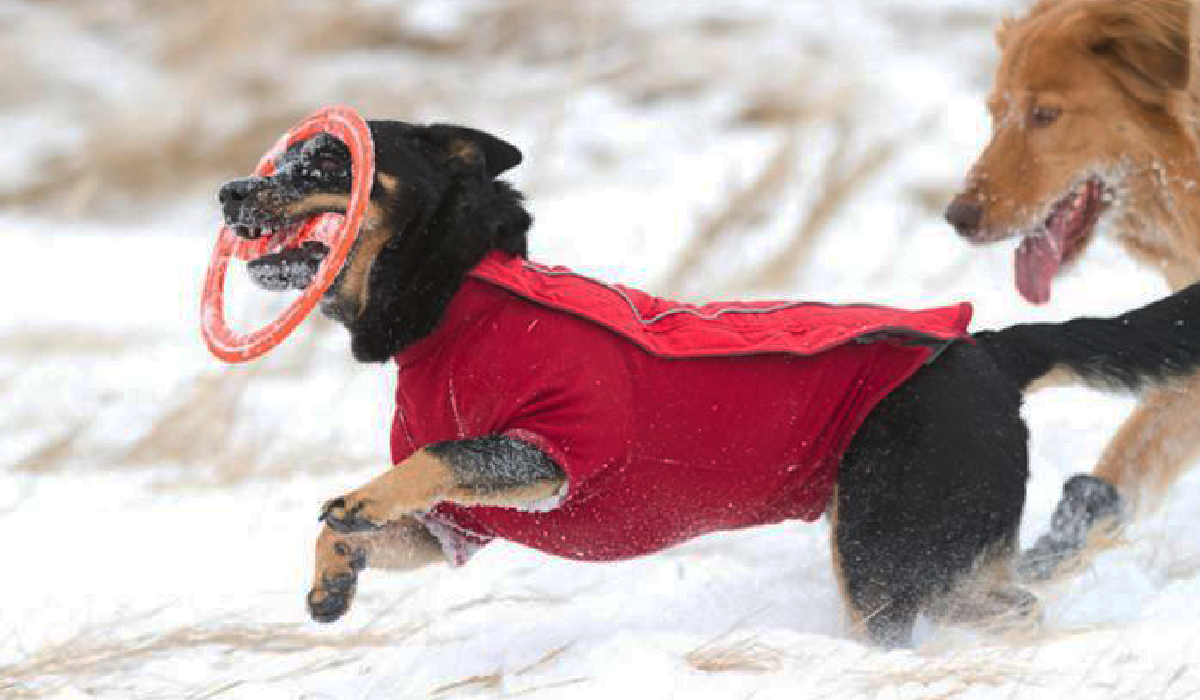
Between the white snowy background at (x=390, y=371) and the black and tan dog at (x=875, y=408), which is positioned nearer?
the white snowy background at (x=390, y=371)

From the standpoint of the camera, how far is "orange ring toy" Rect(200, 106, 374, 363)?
272cm

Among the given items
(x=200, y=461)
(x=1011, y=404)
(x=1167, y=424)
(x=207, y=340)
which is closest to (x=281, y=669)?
(x=207, y=340)

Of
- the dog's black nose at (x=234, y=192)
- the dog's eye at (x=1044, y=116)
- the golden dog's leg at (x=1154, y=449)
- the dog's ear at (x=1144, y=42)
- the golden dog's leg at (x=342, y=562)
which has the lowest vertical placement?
the golden dog's leg at (x=1154, y=449)

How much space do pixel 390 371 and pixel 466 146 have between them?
3331mm

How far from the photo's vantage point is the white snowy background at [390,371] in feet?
8.92

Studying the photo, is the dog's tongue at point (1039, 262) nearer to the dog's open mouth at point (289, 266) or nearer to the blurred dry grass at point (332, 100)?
the blurred dry grass at point (332, 100)

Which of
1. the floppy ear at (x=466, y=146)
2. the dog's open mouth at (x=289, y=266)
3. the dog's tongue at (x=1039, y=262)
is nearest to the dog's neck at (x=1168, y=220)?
the dog's tongue at (x=1039, y=262)

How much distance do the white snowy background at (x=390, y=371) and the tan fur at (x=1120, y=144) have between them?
0.27 m

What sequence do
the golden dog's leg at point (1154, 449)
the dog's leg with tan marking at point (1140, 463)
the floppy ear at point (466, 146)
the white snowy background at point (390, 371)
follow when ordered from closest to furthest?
1. the white snowy background at point (390, 371)
2. the floppy ear at point (466, 146)
3. the dog's leg with tan marking at point (1140, 463)
4. the golden dog's leg at point (1154, 449)

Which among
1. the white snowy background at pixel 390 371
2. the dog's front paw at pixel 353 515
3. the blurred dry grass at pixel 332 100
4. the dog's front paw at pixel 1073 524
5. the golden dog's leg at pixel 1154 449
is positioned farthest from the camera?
the blurred dry grass at pixel 332 100

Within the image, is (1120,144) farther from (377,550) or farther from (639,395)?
(377,550)

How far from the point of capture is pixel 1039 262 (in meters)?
4.22

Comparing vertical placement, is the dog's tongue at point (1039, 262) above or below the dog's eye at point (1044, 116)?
below

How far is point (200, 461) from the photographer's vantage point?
4801 millimetres
